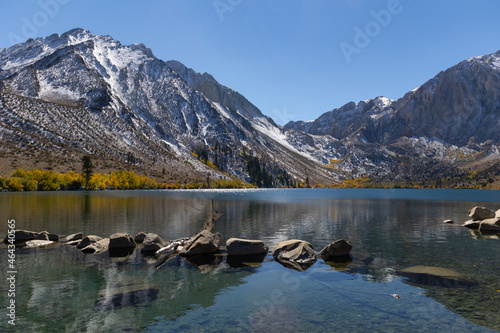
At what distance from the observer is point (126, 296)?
2023 centimetres

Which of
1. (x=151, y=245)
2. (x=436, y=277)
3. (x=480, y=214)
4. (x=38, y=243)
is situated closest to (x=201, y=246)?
(x=151, y=245)

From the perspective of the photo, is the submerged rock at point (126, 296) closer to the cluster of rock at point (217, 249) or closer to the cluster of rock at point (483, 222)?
the cluster of rock at point (217, 249)

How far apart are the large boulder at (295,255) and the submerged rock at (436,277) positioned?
8.25 meters

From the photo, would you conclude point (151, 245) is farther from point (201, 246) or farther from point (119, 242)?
point (201, 246)

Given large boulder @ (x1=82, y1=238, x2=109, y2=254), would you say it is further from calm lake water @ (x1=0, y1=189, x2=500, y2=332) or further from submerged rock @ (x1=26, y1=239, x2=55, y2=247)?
submerged rock @ (x1=26, y1=239, x2=55, y2=247)

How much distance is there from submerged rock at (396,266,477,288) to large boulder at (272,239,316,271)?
8254 mm

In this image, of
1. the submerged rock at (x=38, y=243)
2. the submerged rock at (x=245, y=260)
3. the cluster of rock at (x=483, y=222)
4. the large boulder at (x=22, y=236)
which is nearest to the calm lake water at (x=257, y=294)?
the submerged rock at (x=245, y=260)

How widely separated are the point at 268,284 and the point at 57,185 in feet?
617

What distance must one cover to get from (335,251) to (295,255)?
4.64m

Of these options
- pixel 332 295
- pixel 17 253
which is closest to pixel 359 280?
pixel 332 295

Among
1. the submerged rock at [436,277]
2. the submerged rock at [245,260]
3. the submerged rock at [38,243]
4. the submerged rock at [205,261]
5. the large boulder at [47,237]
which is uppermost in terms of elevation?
the large boulder at [47,237]

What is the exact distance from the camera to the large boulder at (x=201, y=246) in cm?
3294

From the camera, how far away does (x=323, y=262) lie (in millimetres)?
30688

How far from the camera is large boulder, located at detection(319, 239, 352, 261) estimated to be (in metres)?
32.1
